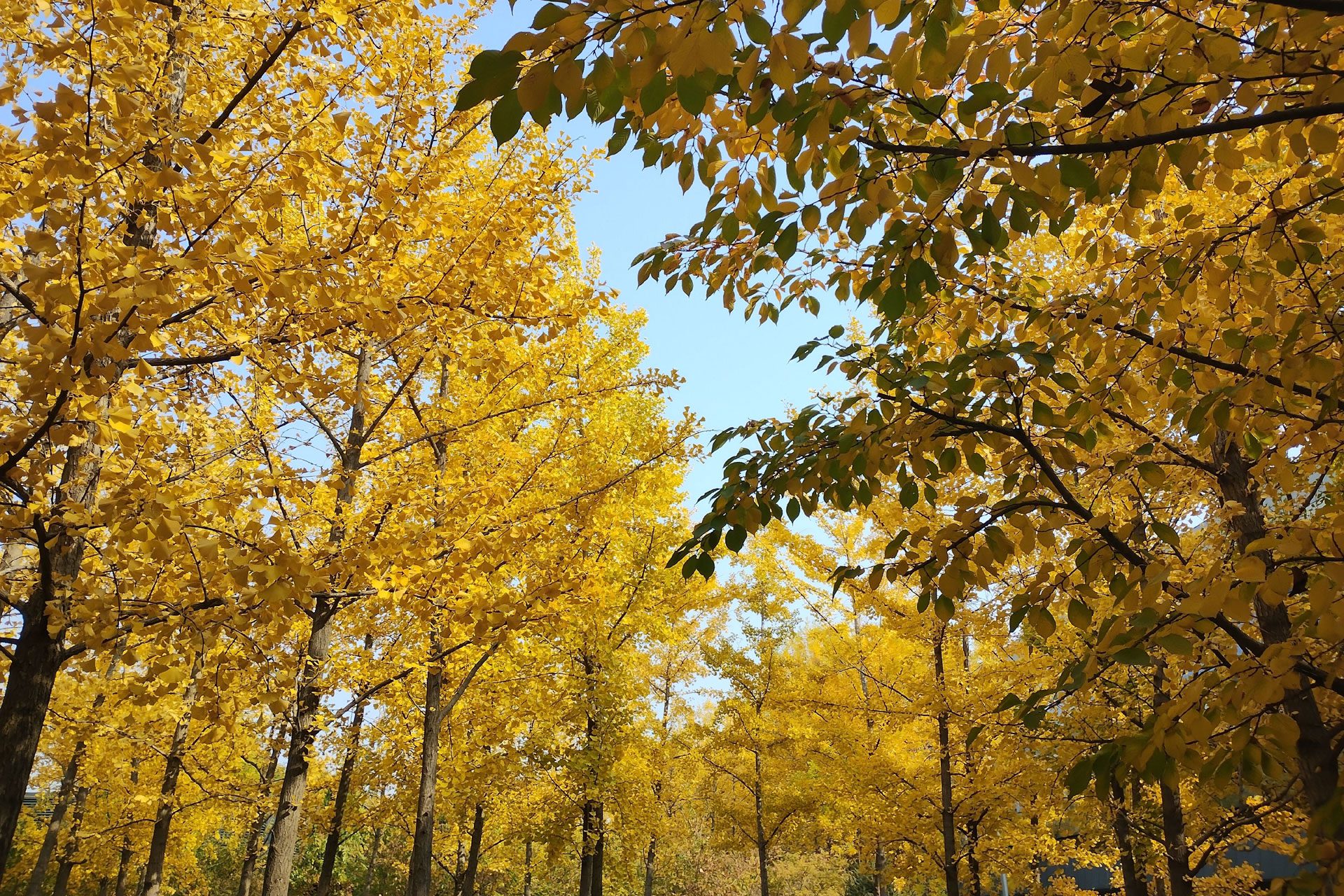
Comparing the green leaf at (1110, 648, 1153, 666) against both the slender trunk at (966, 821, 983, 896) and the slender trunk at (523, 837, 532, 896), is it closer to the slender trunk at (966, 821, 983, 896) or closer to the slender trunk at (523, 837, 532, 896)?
the slender trunk at (966, 821, 983, 896)

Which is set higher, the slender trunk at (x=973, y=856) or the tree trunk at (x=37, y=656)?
the tree trunk at (x=37, y=656)

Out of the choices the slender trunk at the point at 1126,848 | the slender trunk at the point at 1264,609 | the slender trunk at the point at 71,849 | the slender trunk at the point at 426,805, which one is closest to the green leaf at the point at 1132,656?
the slender trunk at the point at 1264,609

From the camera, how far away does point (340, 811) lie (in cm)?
1048

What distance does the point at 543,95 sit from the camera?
1.13m

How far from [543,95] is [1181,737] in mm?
1872

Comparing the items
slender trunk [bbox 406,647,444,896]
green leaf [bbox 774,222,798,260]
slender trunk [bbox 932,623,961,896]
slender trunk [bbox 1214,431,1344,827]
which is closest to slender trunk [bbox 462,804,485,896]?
slender trunk [bbox 406,647,444,896]

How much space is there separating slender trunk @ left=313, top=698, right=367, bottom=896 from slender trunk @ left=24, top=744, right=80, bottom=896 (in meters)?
4.98

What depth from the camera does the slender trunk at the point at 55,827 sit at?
12.1 meters

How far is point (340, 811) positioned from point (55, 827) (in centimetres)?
640

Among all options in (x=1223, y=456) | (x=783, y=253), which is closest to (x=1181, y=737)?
(x=783, y=253)

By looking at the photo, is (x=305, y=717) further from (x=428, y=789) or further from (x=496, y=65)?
(x=496, y=65)

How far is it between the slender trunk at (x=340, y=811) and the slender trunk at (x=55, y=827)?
4.98 metres

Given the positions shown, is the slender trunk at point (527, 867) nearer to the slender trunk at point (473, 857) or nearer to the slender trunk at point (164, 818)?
the slender trunk at point (473, 857)

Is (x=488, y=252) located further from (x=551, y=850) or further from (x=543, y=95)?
(x=551, y=850)
